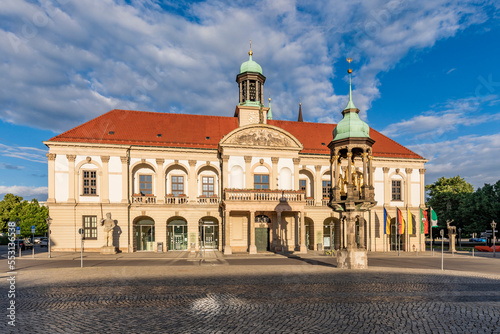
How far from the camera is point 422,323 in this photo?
9055 millimetres

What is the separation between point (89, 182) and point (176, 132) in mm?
9988

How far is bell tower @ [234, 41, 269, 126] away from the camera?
37.2 metres

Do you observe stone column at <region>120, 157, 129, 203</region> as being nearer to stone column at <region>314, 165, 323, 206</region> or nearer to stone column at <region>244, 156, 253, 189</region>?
stone column at <region>244, 156, 253, 189</region>

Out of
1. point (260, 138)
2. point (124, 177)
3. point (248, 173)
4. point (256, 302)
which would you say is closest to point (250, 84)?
point (260, 138)

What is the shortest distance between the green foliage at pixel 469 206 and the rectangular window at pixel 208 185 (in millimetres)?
36258

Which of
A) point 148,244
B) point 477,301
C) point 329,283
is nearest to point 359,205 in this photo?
point 329,283

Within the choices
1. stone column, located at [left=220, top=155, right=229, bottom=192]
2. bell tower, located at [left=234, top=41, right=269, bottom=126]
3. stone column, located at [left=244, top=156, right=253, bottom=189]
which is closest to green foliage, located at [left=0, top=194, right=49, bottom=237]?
stone column, located at [left=220, top=155, right=229, bottom=192]

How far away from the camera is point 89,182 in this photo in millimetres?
31922

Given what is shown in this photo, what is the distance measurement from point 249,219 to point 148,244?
10615 millimetres

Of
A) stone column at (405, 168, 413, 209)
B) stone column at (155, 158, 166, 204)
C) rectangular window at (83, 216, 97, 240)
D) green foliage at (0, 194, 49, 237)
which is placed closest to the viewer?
rectangular window at (83, 216, 97, 240)

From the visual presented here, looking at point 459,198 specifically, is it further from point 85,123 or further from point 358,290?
point 85,123

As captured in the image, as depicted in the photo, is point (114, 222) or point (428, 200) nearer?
point (114, 222)

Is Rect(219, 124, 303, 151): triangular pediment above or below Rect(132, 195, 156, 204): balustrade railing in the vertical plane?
above

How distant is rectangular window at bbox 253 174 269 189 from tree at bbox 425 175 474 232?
32.0m
